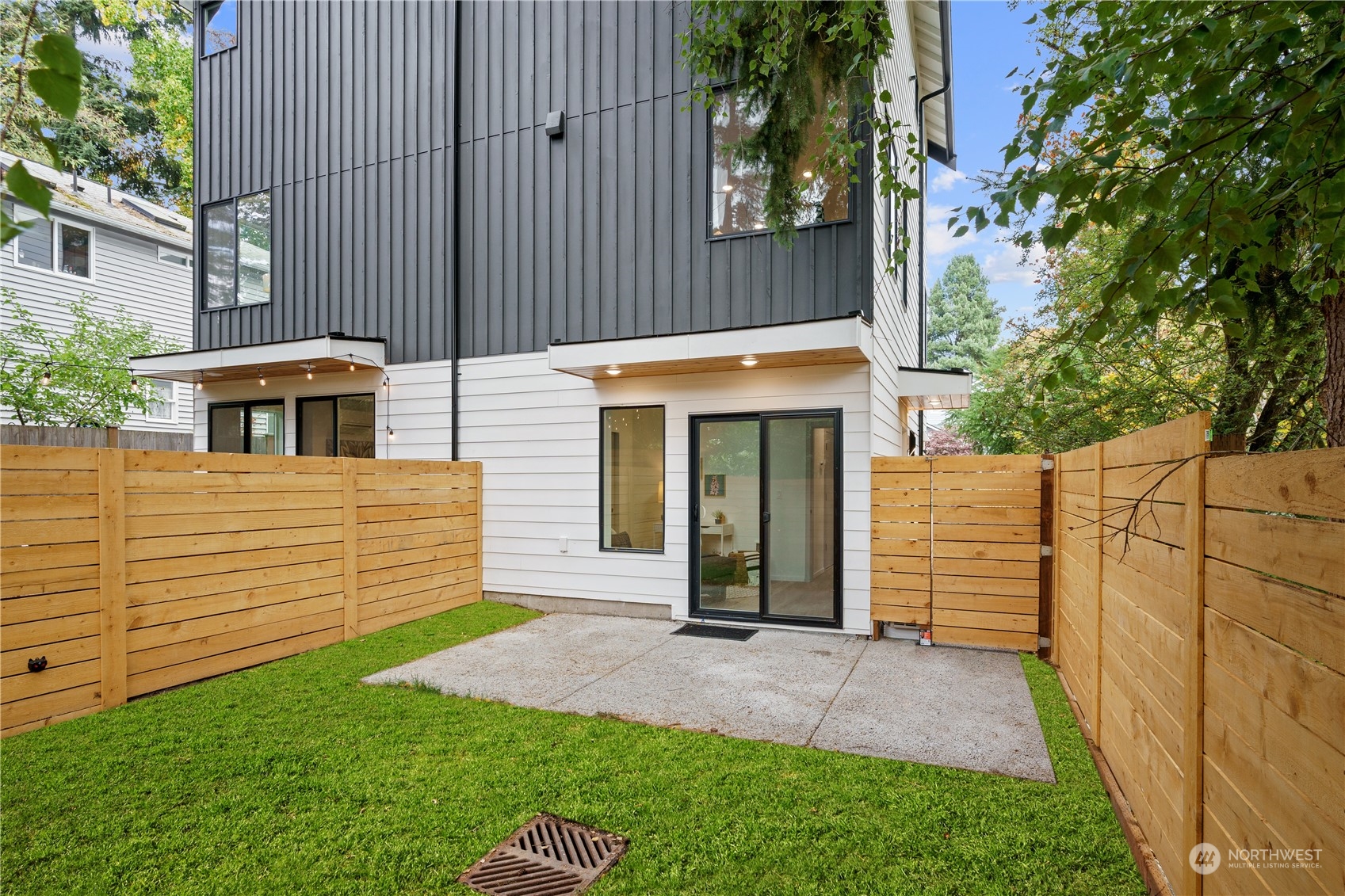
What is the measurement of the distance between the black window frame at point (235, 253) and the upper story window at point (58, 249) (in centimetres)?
453

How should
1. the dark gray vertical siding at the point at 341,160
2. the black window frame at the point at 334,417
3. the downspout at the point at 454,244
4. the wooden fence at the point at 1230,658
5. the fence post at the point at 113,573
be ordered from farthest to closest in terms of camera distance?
the black window frame at the point at 334,417
the dark gray vertical siding at the point at 341,160
the downspout at the point at 454,244
the fence post at the point at 113,573
the wooden fence at the point at 1230,658

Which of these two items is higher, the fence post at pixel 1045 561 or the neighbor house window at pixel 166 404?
the neighbor house window at pixel 166 404

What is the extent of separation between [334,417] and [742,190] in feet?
20.1

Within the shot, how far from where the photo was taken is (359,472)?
6.14 meters

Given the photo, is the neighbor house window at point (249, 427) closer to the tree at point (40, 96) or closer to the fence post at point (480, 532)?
the fence post at point (480, 532)

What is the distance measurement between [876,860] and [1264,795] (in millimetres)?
1442

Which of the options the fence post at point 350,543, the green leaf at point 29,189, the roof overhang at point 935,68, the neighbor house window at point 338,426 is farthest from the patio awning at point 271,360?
the roof overhang at point 935,68

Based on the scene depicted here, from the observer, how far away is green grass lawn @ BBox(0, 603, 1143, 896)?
257 centimetres

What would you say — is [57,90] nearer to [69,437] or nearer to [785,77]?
[785,77]

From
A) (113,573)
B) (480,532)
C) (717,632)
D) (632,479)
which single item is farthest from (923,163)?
(113,573)

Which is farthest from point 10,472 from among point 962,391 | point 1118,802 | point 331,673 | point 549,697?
point 962,391

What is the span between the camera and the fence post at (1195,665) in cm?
205

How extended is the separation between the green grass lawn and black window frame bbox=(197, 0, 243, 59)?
10.0m

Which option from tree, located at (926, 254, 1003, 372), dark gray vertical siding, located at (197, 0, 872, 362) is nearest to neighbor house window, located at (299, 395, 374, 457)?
dark gray vertical siding, located at (197, 0, 872, 362)
